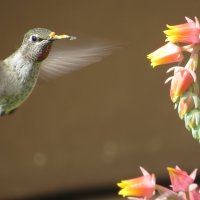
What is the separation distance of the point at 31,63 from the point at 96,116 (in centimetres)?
181

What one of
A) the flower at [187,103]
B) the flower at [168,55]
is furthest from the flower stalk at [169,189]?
the flower at [168,55]

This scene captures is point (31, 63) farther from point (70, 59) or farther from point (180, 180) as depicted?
point (180, 180)

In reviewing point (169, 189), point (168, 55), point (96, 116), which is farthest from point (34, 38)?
point (96, 116)

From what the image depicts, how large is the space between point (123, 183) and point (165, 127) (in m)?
2.18

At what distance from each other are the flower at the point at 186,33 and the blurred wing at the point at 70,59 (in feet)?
1.07

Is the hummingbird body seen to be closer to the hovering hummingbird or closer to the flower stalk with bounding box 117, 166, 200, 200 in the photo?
the hovering hummingbird

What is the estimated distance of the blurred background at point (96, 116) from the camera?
346 centimetres

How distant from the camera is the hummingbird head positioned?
179cm

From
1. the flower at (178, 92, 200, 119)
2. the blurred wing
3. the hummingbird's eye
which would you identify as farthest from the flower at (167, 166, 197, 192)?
the hummingbird's eye

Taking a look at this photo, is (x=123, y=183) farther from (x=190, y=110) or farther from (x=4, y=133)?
(x=4, y=133)

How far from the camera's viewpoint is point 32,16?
11.3 feet

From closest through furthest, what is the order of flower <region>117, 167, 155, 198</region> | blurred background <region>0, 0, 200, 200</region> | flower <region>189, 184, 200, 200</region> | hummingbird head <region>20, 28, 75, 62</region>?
flower <region>189, 184, 200, 200</region> < flower <region>117, 167, 155, 198</region> < hummingbird head <region>20, 28, 75, 62</region> < blurred background <region>0, 0, 200, 200</region>

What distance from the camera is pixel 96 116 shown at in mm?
3691

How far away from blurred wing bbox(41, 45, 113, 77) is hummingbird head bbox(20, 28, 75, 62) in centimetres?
9
